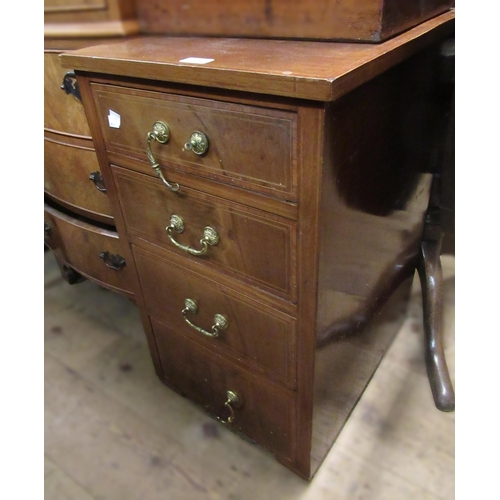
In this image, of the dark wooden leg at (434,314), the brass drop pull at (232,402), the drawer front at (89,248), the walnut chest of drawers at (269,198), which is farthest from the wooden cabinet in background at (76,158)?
the dark wooden leg at (434,314)

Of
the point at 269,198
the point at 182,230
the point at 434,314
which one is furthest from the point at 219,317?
the point at 434,314

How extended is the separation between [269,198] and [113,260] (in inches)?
22.3

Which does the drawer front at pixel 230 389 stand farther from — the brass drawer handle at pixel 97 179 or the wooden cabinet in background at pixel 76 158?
the brass drawer handle at pixel 97 179

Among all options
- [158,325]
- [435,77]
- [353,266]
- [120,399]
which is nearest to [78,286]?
[120,399]

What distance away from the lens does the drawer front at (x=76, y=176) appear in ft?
3.04

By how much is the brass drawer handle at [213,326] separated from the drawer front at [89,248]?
18 cm

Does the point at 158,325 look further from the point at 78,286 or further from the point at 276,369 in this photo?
the point at 78,286

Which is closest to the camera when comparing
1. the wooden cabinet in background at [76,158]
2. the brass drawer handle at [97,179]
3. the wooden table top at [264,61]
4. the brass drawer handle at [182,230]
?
the wooden table top at [264,61]

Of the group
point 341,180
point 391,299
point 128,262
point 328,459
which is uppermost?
point 341,180

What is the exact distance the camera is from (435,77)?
2.51ft

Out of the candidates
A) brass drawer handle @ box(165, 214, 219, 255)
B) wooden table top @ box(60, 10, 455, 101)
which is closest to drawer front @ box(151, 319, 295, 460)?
brass drawer handle @ box(165, 214, 219, 255)

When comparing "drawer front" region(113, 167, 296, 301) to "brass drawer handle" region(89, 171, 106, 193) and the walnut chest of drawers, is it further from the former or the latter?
"brass drawer handle" region(89, 171, 106, 193)

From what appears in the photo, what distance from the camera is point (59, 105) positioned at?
0.89 meters

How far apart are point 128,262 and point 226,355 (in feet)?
0.94
